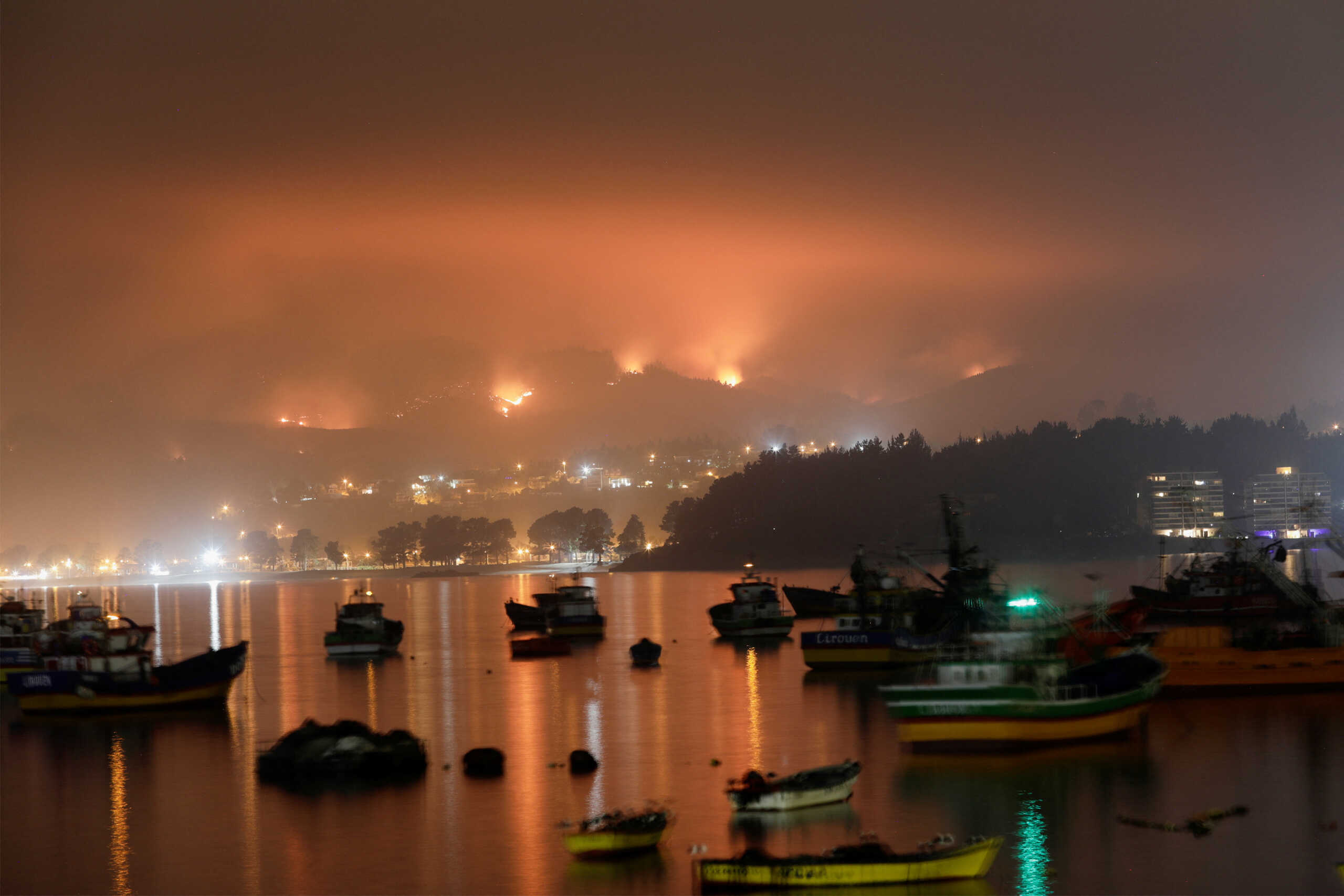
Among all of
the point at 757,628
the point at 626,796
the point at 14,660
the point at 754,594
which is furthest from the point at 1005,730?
the point at 14,660

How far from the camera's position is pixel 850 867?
15594 millimetres

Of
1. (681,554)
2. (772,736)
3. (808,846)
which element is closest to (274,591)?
(681,554)

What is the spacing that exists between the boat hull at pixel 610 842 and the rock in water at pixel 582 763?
7569 mm

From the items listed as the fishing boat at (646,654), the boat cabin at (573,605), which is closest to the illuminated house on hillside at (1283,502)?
the boat cabin at (573,605)

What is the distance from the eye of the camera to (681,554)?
197 metres

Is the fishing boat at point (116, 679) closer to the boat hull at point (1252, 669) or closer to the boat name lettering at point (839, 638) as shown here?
the boat name lettering at point (839, 638)

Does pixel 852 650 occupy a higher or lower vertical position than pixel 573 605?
lower

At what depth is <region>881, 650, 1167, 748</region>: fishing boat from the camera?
24750 mm

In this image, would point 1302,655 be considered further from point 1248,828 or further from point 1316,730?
point 1248,828

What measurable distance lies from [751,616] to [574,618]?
10.3 m

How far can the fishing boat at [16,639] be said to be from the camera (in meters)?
42.7

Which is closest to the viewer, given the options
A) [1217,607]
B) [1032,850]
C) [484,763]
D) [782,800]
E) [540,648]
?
[1032,850]

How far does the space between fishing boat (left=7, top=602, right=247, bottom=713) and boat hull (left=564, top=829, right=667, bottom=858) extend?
69.7ft

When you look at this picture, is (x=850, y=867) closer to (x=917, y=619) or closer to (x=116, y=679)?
(x=917, y=619)
